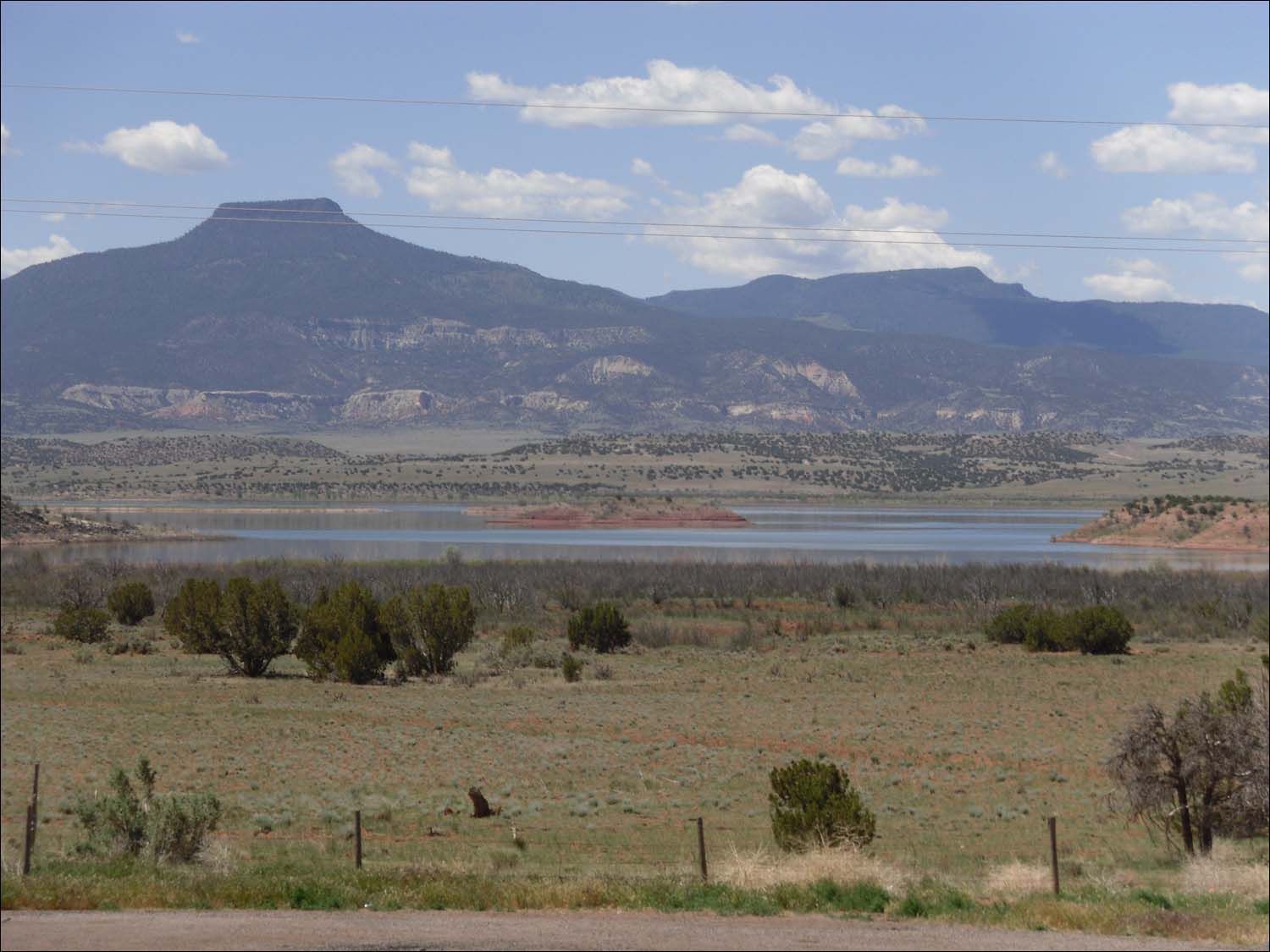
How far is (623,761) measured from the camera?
100ft

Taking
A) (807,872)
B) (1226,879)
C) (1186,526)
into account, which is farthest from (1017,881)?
(1186,526)

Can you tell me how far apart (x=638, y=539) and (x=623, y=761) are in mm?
91972

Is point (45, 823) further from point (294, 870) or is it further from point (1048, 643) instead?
point (1048, 643)

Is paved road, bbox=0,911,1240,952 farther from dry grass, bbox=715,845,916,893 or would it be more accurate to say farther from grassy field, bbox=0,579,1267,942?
dry grass, bbox=715,845,916,893

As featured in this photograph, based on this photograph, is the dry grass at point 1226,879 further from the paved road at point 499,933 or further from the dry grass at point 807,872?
the paved road at point 499,933

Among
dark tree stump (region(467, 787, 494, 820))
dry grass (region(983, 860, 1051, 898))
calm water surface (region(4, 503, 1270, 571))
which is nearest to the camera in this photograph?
dry grass (region(983, 860, 1051, 898))

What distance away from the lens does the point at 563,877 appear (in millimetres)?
17281

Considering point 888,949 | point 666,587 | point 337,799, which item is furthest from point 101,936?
point 666,587

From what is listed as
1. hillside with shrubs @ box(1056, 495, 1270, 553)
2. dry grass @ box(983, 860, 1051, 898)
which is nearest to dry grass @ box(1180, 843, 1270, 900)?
dry grass @ box(983, 860, 1051, 898)

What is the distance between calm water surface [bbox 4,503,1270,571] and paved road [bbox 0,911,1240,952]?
74573 millimetres

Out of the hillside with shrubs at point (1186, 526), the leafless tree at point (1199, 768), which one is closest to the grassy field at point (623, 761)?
the leafless tree at point (1199, 768)

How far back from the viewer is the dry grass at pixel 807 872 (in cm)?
1688

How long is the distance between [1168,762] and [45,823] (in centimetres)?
1652

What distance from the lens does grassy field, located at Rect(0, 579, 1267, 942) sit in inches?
711
